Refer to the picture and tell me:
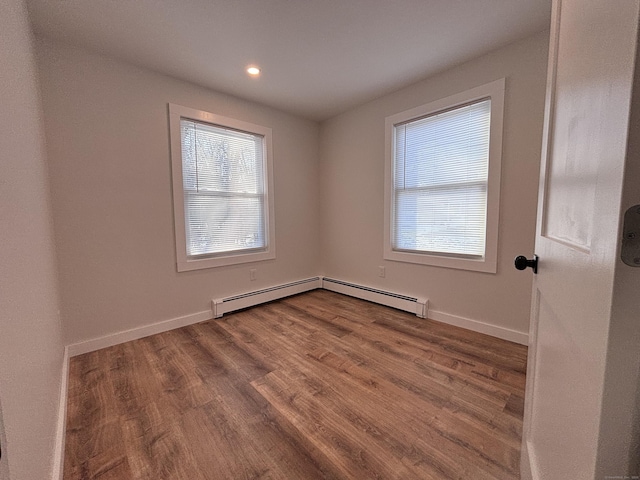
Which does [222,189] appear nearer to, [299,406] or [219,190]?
[219,190]

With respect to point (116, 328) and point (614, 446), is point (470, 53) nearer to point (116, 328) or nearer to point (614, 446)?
point (614, 446)

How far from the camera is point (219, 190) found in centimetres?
270

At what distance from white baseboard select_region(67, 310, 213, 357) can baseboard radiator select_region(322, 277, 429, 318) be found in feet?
5.40

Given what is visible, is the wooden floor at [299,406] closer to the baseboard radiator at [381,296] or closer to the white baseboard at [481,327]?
the white baseboard at [481,327]

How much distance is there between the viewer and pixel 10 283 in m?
0.71

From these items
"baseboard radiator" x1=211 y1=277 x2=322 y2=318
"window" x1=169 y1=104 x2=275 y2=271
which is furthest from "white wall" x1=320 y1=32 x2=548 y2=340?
"window" x1=169 y1=104 x2=275 y2=271

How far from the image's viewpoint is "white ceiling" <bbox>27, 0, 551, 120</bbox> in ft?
5.17

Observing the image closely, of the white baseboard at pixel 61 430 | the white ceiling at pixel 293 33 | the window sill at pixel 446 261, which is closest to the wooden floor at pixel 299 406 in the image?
the white baseboard at pixel 61 430

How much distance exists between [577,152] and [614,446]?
1.83ft

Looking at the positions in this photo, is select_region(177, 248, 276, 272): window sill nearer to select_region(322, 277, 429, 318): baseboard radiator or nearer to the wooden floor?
the wooden floor

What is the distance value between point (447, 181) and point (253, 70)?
2115mm

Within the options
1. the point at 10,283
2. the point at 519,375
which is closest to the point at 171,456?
the point at 10,283

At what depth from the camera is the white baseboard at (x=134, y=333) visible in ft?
6.48

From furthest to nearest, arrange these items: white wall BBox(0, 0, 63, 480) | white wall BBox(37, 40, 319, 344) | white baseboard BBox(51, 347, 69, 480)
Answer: white wall BBox(37, 40, 319, 344)
white baseboard BBox(51, 347, 69, 480)
white wall BBox(0, 0, 63, 480)
